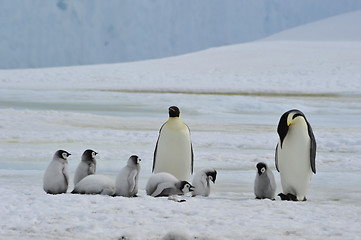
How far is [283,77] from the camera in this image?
16375 mm

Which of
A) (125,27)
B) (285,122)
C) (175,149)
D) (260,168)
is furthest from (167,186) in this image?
(125,27)

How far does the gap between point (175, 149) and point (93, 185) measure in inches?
36.4

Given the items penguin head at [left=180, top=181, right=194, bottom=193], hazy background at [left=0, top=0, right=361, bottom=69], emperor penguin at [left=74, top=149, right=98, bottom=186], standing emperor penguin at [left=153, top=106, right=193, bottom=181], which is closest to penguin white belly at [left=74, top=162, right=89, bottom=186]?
emperor penguin at [left=74, top=149, right=98, bottom=186]

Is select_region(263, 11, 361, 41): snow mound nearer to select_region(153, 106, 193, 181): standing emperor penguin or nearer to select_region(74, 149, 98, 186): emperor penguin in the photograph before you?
select_region(153, 106, 193, 181): standing emperor penguin

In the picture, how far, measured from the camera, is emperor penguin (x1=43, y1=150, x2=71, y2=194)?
3824mm

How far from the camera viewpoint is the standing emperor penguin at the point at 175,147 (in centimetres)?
456

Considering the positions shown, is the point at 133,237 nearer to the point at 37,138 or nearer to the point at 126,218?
the point at 126,218

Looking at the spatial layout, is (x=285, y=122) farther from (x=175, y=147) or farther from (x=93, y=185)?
(x=93, y=185)

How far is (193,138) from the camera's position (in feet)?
23.5

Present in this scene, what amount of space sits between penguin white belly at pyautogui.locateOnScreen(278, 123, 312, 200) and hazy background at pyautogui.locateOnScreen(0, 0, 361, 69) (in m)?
17.9

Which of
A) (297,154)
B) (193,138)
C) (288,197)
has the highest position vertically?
(193,138)

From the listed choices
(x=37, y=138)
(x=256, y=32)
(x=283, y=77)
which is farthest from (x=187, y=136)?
(x=256, y=32)

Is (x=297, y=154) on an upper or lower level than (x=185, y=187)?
upper

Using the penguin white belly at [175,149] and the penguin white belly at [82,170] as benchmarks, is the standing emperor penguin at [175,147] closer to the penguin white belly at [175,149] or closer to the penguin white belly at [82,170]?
the penguin white belly at [175,149]
